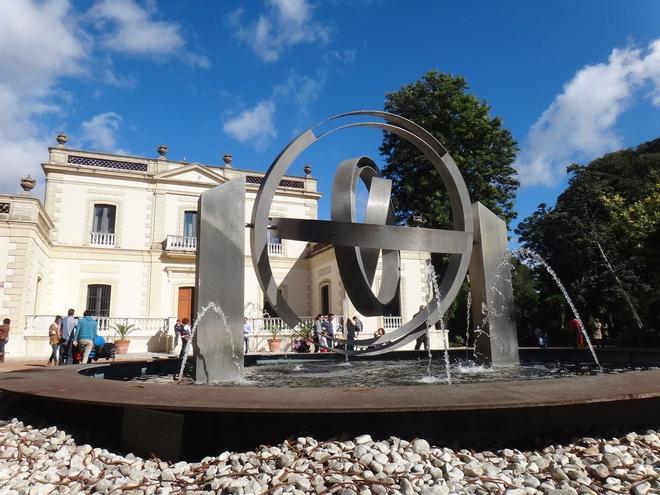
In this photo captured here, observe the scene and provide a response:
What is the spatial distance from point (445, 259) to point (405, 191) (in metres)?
4.12

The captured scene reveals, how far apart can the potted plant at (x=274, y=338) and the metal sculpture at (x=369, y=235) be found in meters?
12.4

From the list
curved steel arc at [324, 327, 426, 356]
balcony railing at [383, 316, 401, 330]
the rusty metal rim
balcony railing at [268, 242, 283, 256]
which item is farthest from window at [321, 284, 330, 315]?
the rusty metal rim

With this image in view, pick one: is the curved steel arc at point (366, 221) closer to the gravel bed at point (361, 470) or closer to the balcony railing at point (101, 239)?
the gravel bed at point (361, 470)

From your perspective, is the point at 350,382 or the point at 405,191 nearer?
Result: the point at 350,382

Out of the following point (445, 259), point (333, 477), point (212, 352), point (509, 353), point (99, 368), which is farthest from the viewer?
point (445, 259)

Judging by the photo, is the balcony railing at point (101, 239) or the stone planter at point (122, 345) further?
the balcony railing at point (101, 239)

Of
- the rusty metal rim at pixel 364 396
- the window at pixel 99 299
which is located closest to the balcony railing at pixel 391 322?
the window at pixel 99 299

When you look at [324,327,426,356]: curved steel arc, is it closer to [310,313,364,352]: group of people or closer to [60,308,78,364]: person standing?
[310,313,364,352]: group of people

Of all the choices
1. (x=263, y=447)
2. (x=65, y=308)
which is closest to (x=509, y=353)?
(x=263, y=447)

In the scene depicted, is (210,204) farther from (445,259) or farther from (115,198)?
(115,198)

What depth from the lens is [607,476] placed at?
2.58 metres

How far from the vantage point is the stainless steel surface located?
18.5ft

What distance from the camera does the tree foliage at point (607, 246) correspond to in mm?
18906

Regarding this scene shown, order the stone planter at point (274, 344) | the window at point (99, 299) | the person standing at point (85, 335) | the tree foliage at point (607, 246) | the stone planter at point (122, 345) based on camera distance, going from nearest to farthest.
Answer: the person standing at point (85, 335), the tree foliage at point (607, 246), the stone planter at point (122, 345), the stone planter at point (274, 344), the window at point (99, 299)
